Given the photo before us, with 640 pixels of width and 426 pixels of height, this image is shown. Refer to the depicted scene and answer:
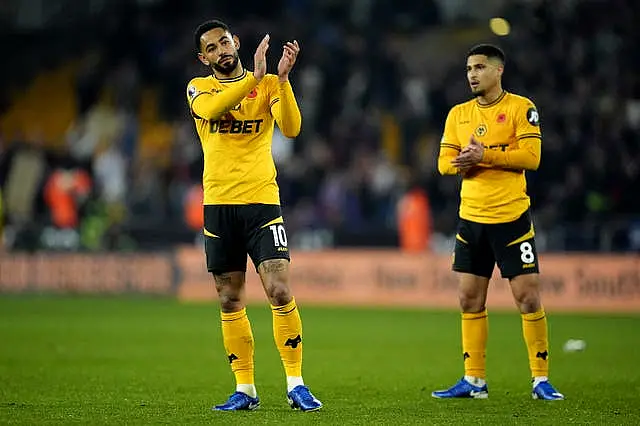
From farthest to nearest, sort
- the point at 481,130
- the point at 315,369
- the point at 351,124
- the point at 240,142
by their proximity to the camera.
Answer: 1. the point at 351,124
2. the point at 315,369
3. the point at 481,130
4. the point at 240,142

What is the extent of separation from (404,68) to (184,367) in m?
14.6

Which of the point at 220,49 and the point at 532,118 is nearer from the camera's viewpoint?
the point at 220,49

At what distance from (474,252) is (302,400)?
1.95 m

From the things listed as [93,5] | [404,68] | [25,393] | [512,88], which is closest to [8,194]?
[93,5]

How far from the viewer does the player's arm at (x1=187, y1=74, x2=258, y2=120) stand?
7871 millimetres

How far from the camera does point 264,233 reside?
8258 mm

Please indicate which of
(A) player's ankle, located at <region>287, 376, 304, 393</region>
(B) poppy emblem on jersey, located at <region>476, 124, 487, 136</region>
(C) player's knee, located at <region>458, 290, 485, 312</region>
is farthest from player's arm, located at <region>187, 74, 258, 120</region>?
(C) player's knee, located at <region>458, 290, 485, 312</region>

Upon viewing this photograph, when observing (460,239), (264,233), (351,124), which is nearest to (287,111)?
(264,233)

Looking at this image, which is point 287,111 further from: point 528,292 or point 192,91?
point 528,292

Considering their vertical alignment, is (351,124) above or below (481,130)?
above

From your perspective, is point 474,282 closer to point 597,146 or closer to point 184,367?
point 184,367

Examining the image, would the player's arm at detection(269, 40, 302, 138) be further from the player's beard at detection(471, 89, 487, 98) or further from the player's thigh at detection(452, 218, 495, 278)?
the player's thigh at detection(452, 218, 495, 278)

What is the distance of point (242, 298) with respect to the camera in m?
8.47

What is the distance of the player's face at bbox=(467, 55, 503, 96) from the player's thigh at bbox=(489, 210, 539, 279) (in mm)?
986
